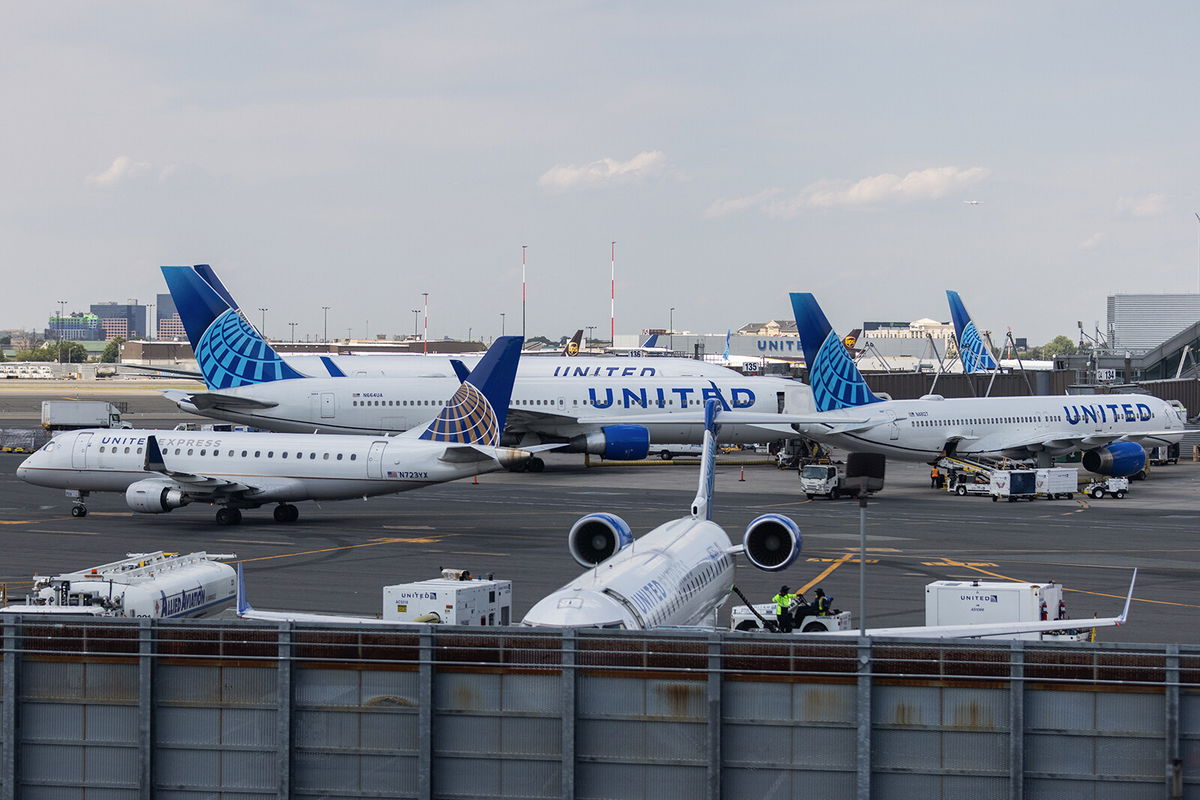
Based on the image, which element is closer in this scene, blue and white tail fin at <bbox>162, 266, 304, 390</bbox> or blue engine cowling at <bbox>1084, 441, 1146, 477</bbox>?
blue engine cowling at <bbox>1084, 441, 1146, 477</bbox>

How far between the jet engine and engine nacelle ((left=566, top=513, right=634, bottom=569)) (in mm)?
43487

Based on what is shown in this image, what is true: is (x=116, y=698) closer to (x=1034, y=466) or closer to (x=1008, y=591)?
(x=1008, y=591)

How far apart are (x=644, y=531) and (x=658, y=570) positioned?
2446 centimetres

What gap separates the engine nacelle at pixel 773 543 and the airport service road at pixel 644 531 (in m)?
6.61

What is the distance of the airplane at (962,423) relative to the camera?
63.8 meters

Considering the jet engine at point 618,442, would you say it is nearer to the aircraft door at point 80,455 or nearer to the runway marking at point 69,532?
the aircraft door at point 80,455

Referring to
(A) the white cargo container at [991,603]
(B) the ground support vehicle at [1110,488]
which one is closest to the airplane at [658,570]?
(A) the white cargo container at [991,603]

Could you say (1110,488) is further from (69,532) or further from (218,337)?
(218,337)

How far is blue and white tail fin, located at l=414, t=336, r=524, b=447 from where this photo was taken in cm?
4938

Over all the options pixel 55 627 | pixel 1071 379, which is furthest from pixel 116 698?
pixel 1071 379

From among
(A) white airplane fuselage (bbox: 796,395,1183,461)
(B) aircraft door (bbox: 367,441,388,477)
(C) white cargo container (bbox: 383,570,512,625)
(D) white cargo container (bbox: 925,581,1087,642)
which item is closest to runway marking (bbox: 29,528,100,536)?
(B) aircraft door (bbox: 367,441,388,477)

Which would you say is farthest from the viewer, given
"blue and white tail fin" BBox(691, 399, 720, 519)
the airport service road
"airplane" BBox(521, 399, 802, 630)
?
the airport service road

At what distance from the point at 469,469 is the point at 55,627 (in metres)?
30.7

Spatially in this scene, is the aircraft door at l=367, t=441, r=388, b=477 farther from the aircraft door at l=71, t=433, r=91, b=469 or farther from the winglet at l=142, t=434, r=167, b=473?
the aircraft door at l=71, t=433, r=91, b=469
